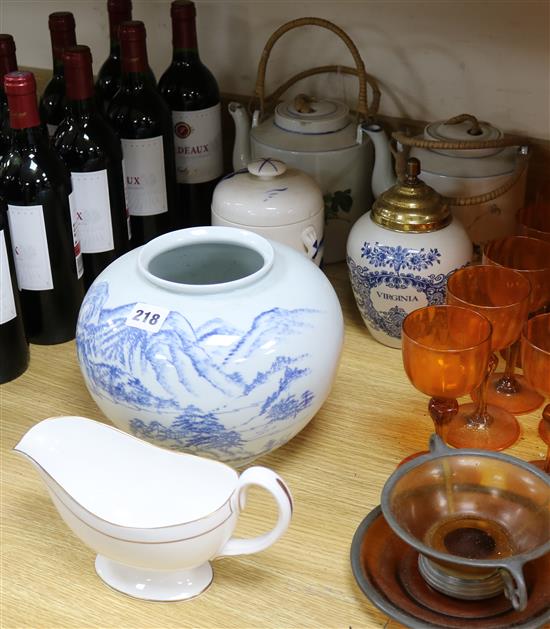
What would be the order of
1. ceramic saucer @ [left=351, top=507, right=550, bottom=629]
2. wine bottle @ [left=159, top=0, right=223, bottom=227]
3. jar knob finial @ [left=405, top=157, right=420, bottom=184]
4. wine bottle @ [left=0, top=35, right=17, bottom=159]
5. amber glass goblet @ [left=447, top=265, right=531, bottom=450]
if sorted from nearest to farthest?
ceramic saucer @ [left=351, top=507, right=550, bottom=629] < amber glass goblet @ [left=447, top=265, right=531, bottom=450] < jar knob finial @ [left=405, top=157, right=420, bottom=184] < wine bottle @ [left=0, top=35, right=17, bottom=159] < wine bottle @ [left=159, top=0, right=223, bottom=227]

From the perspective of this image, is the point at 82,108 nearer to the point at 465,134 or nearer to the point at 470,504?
the point at 465,134

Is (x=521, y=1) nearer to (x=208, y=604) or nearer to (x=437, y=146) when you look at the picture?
(x=437, y=146)

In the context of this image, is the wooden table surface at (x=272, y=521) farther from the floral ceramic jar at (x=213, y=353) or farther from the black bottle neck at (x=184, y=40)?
the black bottle neck at (x=184, y=40)

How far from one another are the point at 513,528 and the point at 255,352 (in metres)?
0.28

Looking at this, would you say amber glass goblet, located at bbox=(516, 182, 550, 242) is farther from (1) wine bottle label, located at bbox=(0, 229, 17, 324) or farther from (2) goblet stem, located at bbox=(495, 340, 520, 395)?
(1) wine bottle label, located at bbox=(0, 229, 17, 324)

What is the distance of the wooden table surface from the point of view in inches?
31.5

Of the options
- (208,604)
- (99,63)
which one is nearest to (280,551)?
(208,604)

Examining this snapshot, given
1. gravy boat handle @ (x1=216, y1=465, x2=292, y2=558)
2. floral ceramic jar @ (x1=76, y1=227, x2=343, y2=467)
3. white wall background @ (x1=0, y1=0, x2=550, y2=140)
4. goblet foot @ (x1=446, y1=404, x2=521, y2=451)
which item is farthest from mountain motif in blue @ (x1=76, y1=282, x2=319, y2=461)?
white wall background @ (x1=0, y1=0, x2=550, y2=140)

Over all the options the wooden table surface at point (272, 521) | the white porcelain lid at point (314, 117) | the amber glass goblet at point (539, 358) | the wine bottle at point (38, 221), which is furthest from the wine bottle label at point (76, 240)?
the amber glass goblet at point (539, 358)

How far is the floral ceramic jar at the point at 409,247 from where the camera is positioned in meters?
1.10

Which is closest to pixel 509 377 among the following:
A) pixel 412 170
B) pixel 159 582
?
pixel 412 170

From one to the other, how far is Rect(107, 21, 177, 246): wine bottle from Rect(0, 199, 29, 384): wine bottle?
24cm

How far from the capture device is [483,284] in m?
1.04

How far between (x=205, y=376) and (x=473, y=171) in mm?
549
